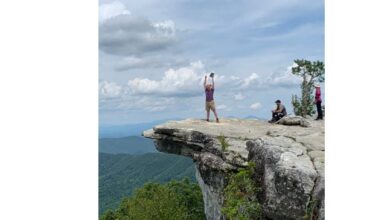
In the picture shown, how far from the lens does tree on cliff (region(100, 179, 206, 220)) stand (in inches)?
832

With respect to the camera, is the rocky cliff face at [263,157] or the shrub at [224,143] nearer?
the rocky cliff face at [263,157]

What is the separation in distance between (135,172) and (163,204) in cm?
7364

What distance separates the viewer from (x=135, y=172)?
94.1 meters

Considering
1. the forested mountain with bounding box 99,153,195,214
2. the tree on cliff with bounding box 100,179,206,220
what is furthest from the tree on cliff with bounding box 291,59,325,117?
the forested mountain with bounding box 99,153,195,214

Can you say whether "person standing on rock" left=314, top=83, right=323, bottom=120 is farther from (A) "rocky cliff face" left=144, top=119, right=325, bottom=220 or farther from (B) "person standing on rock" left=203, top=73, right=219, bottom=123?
(B) "person standing on rock" left=203, top=73, right=219, bottom=123

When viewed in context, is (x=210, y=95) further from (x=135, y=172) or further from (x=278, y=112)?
(x=135, y=172)

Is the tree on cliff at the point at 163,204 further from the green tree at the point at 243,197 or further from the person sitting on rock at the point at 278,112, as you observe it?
the green tree at the point at 243,197

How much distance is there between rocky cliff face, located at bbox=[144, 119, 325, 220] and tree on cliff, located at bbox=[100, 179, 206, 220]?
8.56 m

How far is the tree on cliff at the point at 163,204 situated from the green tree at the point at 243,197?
11.6 metres

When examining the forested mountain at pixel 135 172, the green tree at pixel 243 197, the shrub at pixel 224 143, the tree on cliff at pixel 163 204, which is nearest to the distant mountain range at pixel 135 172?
the forested mountain at pixel 135 172

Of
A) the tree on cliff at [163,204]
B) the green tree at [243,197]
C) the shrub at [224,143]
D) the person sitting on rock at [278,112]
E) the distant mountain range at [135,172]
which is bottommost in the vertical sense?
the distant mountain range at [135,172]

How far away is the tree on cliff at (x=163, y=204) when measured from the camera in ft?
69.3

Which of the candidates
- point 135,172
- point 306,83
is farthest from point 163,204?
point 135,172
